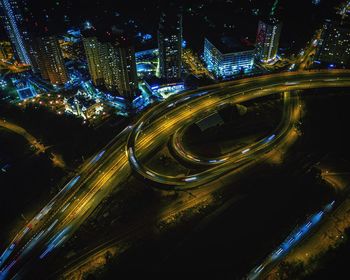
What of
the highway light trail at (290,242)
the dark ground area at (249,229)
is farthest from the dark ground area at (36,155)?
the highway light trail at (290,242)

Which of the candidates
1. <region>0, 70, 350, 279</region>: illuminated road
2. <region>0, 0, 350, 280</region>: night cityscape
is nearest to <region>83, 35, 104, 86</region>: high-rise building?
<region>0, 0, 350, 280</region>: night cityscape

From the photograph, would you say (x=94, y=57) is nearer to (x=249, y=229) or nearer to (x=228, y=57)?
(x=228, y=57)

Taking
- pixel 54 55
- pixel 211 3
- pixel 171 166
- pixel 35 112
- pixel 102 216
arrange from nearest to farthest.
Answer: pixel 102 216, pixel 171 166, pixel 35 112, pixel 54 55, pixel 211 3

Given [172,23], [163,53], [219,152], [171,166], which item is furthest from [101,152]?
[172,23]

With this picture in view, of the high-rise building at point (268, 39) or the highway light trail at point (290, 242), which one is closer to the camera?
the highway light trail at point (290, 242)

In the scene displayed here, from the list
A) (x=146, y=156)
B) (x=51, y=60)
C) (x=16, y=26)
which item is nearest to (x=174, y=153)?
(x=146, y=156)

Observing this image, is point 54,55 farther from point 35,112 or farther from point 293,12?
point 293,12

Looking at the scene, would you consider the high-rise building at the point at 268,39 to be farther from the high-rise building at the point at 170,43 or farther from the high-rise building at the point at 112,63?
the high-rise building at the point at 112,63
